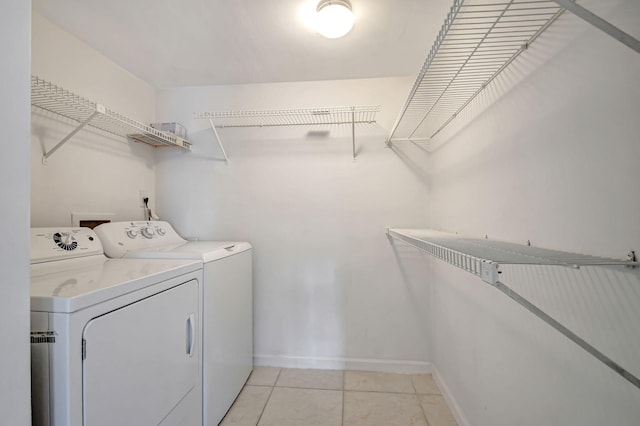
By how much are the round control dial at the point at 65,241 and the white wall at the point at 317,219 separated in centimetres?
88

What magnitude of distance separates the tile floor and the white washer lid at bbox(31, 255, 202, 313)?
1049mm

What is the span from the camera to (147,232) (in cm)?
173

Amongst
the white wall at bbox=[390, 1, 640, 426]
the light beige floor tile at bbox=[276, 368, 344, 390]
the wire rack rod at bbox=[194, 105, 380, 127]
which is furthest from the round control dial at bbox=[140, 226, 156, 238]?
the white wall at bbox=[390, 1, 640, 426]

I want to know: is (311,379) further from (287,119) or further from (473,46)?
(473,46)

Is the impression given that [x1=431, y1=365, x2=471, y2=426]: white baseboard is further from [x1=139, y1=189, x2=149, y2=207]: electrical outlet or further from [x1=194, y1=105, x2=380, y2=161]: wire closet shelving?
[x1=139, y1=189, x2=149, y2=207]: electrical outlet

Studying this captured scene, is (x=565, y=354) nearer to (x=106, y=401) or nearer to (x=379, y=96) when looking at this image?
(x=106, y=401)

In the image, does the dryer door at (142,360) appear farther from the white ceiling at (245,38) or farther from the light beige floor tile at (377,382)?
the white ceiling at (245,38)

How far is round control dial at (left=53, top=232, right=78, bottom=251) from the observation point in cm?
121

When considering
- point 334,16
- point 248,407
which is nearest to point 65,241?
point 248,407

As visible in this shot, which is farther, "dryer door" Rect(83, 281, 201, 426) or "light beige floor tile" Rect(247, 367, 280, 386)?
"light beige floor tile" Rect(247, 367, 280, 386)

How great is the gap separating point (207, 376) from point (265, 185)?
1.33m

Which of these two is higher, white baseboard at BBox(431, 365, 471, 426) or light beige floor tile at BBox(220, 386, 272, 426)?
white baseboard at BBox(431, 365, 471, 426)

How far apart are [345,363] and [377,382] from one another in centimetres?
27

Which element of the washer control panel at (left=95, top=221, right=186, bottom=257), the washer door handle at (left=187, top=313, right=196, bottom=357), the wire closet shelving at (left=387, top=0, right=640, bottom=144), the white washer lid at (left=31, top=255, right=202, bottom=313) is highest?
the wire closet shelving at (left=387, top=0, right=640, bottom=144)
